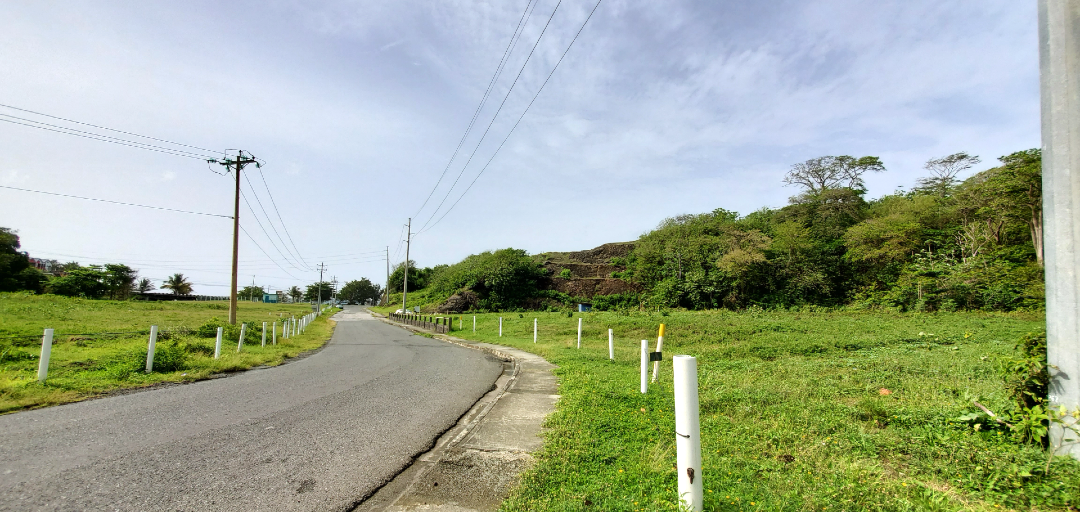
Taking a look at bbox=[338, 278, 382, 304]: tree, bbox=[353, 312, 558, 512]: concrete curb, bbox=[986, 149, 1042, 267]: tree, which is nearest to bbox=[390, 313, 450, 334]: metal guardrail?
bbox=[353, 312, 558, 512]: concrete curb

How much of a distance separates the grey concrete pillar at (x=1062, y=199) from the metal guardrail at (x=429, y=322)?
23.9 m

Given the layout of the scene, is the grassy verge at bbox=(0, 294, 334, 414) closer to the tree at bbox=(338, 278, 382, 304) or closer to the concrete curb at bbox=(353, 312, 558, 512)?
the concrete curb at bbox=(353, 312, 558, 512)

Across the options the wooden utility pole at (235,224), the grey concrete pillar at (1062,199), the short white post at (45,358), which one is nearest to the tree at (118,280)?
the wooden utility pole at (235,224)

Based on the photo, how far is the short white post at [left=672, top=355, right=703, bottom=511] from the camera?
2594 millimetres

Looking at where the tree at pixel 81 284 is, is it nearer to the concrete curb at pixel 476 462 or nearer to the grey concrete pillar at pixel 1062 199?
the concrete curb at pixel 476 462

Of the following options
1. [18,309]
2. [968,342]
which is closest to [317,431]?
[968,342]

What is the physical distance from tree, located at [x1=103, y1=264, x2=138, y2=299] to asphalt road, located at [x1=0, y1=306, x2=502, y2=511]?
6413 cm

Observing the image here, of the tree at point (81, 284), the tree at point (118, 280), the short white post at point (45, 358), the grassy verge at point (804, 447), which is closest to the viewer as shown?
the grassy verge at point (804, 447)

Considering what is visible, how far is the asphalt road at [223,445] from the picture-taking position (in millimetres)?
3129

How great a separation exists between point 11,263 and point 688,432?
6728cm

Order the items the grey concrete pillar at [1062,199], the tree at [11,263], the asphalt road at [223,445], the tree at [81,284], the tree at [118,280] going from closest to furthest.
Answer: the asphalt road at [223,445]
the grey concrete pillar at [1062,199]
the tree at [11,263]
the tree at [81,284]
the tree at [118,280]

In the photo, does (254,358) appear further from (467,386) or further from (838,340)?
(838,340)

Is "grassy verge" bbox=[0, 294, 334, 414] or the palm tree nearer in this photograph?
"grassy verge" bbox=[0, 294, 334, 414]

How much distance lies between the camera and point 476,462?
4.01 metres
